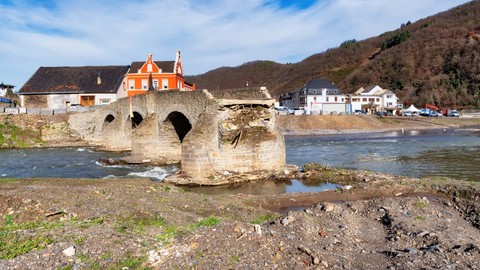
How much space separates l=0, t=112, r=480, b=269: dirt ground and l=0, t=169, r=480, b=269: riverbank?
21mm

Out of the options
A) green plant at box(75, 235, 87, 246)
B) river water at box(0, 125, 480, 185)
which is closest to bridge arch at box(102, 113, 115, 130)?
river water at box(0, 125, 480, 185)

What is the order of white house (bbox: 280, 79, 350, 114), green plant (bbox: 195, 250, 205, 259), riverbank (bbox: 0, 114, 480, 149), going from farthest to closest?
white house (bbox: 280, 79, 350, 114) → riverbank (bbox: 0, 114, 480, 149) → green plant (bbox: 195, 250, 205, 259)

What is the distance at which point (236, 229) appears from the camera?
7980 mm

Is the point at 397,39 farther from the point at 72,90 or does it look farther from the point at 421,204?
the point at 421,204

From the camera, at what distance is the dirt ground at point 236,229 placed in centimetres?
697

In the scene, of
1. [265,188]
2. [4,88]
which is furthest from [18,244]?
[4,88]

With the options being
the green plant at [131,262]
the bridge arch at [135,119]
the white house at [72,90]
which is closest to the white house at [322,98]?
the white house at [72,90]

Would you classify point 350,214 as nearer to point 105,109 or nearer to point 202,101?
point 202,101

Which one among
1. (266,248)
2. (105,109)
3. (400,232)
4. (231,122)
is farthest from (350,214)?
(105,109)

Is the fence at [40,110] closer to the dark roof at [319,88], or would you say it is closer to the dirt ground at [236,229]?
the dirt ground at [236,229]

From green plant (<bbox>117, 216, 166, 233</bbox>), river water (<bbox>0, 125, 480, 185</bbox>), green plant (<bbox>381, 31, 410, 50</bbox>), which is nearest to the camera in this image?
Answer: green plant (<bbox>117, 216, 166, 233</bbox>)

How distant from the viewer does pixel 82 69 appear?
54.0m

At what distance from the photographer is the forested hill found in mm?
94750

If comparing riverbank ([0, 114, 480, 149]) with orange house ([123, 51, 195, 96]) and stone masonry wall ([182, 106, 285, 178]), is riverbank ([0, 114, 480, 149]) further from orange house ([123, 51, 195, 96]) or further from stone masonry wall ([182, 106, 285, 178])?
stone masonry wall ([182, 106, 285, 178])
